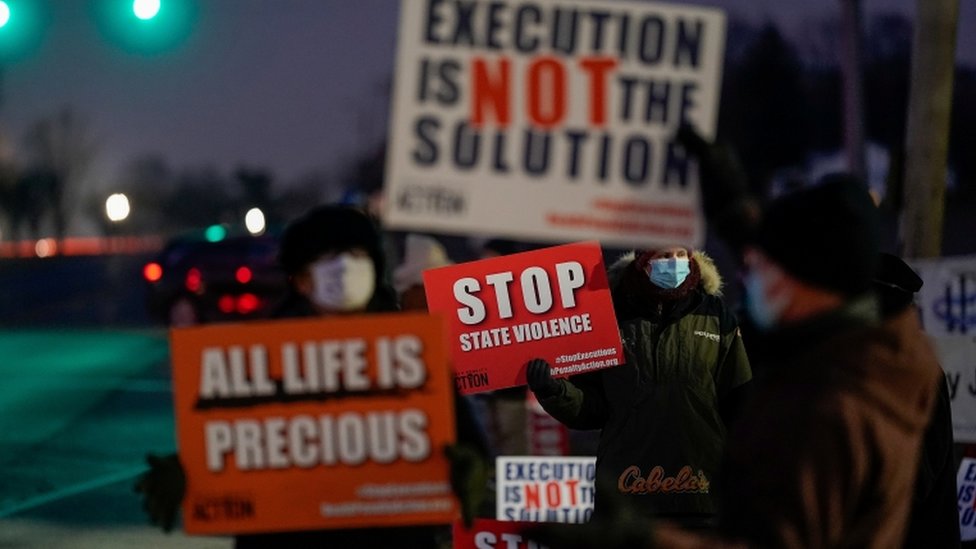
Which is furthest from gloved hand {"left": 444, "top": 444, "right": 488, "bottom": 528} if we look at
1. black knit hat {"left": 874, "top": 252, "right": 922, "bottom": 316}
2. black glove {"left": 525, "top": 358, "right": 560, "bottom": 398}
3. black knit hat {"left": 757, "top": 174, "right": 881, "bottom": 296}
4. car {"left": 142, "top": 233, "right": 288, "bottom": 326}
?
car {"left": 142, "top": 233, "right": 288, "bottom": 326}

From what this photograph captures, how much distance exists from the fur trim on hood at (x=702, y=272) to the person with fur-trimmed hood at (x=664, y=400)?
0.08 meters

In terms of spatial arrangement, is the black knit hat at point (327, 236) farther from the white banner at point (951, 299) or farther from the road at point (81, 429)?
the road at point (81, 429)

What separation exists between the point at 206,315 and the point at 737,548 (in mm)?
22311

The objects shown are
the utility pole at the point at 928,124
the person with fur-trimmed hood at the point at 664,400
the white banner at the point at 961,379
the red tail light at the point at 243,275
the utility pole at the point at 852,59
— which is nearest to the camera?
the person with fur-trimmed hood at the point at 664,400

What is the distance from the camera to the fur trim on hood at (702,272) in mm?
5547

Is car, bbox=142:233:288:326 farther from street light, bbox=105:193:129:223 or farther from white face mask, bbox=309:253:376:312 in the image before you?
street light, bbox=105:193:129:223

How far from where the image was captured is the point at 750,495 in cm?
282

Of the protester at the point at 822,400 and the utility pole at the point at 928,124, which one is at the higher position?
the utility pole at the point at 928,124

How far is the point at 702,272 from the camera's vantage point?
18.2ft

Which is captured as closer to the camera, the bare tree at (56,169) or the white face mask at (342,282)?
the white face mask at (342,282)

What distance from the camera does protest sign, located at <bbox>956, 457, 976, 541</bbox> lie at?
7.80 m

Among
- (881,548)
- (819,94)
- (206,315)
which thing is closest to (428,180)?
(881,548)

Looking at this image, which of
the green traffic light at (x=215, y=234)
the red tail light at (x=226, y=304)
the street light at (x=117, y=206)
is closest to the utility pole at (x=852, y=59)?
the red tail light at (x=226, y=304)

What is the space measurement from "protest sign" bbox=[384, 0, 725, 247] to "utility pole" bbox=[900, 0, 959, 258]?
6210 mm
